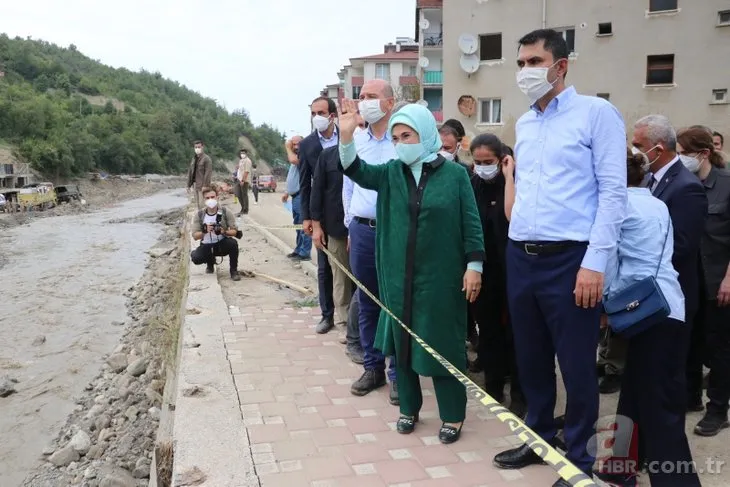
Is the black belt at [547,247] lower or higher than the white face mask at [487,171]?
lower

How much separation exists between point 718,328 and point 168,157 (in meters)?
77.9

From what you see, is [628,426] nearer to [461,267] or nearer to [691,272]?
[691,272]

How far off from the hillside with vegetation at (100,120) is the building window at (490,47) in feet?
126

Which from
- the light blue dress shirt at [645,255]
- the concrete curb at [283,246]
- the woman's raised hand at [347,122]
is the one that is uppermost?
the woman's raised hand at [347,122]

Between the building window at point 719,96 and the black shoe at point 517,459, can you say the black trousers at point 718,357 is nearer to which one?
the black shoe at point 517,459

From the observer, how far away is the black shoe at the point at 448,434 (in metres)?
3.32

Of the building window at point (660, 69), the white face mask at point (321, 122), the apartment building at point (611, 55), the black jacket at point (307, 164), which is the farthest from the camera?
the building window at point (660, 69)

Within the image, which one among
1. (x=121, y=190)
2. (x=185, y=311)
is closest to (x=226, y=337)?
(x=185, y=311)

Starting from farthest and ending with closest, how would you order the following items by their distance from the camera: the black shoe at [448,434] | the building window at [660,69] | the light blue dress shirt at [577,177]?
1. the building window at [660,69]
2. the black shoe at [448,434]
3. the light blue dress shirt at [577,177]

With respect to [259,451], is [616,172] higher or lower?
higher

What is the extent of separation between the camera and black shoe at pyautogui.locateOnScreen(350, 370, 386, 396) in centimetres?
405

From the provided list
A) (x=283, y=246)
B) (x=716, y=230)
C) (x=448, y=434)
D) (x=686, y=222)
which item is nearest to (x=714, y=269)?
(x=716, y=230)

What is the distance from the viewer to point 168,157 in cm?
7538

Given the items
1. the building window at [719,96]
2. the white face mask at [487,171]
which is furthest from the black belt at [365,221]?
the building window at [719,96]
